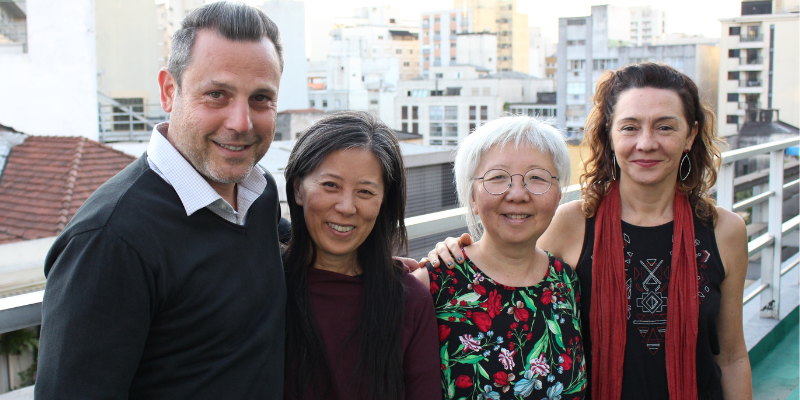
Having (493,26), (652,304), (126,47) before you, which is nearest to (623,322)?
(652,304)

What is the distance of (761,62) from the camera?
41.3 m

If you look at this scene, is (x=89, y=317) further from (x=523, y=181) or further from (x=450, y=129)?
(x=450, y=129)

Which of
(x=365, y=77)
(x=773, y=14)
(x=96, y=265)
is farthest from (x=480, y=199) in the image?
(x=365, y=77)

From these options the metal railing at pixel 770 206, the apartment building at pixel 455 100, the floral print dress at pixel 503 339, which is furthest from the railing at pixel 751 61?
the floral print dress at pixel 503 339

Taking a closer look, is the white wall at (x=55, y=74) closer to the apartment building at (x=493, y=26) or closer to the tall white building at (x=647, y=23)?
the apartment building at (x=493, y=26)

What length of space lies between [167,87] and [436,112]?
55964 millimetres

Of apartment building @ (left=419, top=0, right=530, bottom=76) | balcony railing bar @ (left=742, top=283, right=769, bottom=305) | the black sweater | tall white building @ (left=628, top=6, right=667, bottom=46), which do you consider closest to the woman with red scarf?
the black sweater

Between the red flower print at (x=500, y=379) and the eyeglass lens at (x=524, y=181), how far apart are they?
1.53 feet

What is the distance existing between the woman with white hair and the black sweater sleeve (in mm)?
829

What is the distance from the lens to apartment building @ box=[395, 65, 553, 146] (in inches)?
2135

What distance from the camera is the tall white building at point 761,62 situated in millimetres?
39656

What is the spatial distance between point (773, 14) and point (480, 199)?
46.3m

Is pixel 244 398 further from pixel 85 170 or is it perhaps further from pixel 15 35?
pixel 15 35

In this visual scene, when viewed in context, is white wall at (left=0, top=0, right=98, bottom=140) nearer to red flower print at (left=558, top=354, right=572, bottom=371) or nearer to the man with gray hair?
the man with gray hair
